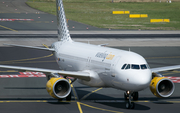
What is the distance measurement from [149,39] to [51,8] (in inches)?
2508

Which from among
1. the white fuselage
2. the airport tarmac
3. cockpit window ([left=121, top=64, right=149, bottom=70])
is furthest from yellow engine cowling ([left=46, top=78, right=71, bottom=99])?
cockpit window ([left=121, top=64, right=149, bottom=70])

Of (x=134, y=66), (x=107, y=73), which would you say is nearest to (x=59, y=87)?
(x=107, y=73)

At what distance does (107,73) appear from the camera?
1142 inches

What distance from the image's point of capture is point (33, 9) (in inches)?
5032

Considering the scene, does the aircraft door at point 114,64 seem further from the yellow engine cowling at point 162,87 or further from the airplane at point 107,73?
the yellow engine cowling at point 162,87

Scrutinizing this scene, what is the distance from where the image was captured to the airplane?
2697 centimetres

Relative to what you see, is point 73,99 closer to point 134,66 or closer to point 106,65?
point 106,65

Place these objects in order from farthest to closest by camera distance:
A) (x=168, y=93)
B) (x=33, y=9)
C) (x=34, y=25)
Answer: (x=33, y=9)
(x=34, y=25)
(x=168, y=93)

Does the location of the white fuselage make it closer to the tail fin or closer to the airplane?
the airplane

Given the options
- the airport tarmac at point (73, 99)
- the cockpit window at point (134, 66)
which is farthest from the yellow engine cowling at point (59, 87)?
the cockpit window at point (134, 66)

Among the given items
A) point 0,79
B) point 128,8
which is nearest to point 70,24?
point 128,8

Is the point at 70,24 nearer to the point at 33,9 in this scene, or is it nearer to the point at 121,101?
the point at 33,9

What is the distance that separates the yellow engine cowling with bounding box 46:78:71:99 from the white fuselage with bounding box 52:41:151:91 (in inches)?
115

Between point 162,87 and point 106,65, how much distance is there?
5.16 meters
